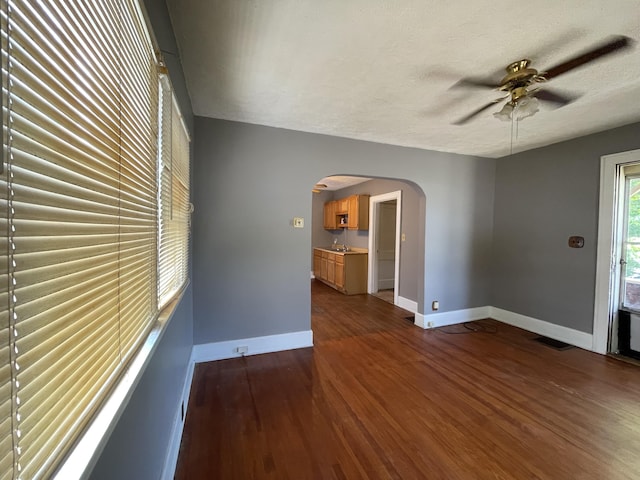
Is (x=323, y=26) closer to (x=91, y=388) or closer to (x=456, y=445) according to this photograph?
(x=91, y=388)

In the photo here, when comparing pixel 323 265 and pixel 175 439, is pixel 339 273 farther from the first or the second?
pixel 175 439

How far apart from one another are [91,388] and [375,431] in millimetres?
1728

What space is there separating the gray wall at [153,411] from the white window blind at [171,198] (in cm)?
20

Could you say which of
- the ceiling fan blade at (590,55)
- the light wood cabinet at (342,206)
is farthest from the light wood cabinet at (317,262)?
the ceiling fan blade at (590,55)

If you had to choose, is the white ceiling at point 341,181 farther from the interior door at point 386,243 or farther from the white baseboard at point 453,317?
the white baseboard at point 453,317

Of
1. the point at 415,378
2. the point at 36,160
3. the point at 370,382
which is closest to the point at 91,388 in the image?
the point at 36,160

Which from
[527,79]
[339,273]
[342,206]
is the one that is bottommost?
[339,273]

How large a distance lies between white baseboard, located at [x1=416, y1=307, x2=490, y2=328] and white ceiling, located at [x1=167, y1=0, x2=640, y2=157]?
2.38 metres

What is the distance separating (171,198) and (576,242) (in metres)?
4.07

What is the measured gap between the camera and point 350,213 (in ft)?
19.2

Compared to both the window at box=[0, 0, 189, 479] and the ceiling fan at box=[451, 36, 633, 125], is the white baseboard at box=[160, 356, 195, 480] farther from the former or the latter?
the ceiling fan at box=[451, 36, 633, 125]

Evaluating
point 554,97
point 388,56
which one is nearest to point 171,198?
point 388,56

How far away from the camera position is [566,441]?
1.71 m

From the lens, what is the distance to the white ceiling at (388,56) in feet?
4.34
